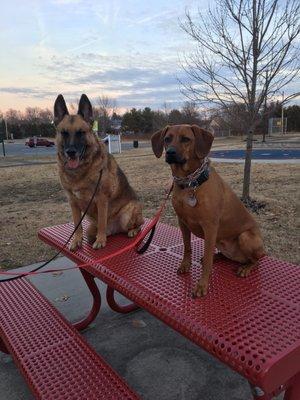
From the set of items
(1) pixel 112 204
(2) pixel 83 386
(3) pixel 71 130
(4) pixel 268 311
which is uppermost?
(3) pixel 71 130

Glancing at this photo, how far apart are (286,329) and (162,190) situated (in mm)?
8432

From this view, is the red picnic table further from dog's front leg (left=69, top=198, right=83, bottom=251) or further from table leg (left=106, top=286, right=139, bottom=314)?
table leg (left=106, top=286, right=139, bottom=314)

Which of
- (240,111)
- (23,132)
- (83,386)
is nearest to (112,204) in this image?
(83,386)

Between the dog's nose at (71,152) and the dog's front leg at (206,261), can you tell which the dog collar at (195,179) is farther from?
the dog's nose at (71,152)

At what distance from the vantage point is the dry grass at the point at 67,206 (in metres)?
5.88

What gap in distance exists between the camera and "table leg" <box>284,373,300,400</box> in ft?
6.63

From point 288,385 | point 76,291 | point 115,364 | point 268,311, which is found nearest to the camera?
point 288,385

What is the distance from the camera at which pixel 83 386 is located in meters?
2.36

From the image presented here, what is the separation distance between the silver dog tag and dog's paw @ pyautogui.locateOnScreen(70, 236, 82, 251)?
1552 millimetres

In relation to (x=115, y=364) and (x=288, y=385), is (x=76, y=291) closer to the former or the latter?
(x=115, y=364)

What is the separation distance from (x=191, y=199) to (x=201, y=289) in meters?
0.57

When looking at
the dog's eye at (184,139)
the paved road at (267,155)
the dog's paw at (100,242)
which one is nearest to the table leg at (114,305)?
the dog's paw at (100,242)

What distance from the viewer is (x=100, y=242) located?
12.5 ft

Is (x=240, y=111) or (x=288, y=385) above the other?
(x=240, y=111)
